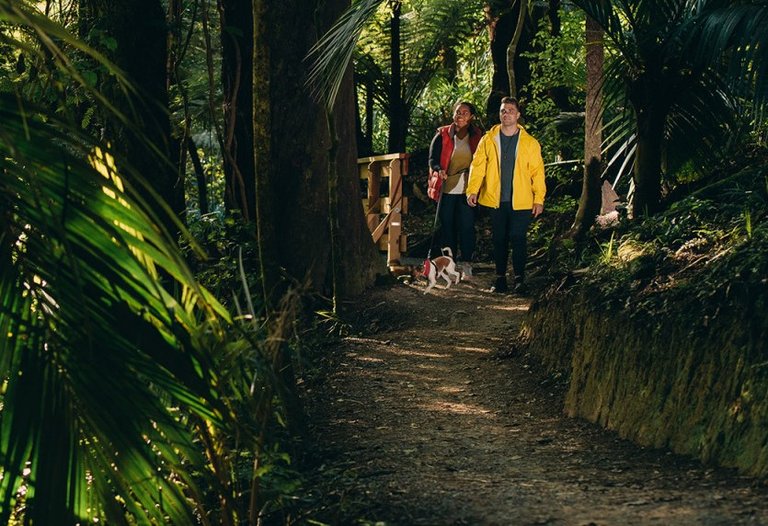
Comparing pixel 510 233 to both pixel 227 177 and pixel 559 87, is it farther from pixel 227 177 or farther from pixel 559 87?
pixel 559 87

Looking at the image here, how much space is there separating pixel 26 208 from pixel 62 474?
62 centimetres

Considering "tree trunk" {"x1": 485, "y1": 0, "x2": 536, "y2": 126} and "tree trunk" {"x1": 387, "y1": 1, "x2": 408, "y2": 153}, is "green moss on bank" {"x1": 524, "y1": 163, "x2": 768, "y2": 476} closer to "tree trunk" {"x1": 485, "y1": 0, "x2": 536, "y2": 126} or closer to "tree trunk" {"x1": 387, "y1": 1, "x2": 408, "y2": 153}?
"tree trunk" {"x1": 485, "y1": 0, "x2": 536, "y2": 126}

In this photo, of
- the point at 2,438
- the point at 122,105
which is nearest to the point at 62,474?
the point at 2,438

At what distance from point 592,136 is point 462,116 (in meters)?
1.42

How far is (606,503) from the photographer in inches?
177

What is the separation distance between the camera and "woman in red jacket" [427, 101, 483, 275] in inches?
449

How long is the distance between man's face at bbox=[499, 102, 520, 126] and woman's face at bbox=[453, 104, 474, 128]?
995 millimetres

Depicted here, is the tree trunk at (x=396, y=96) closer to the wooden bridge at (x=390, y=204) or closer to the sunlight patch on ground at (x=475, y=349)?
the wooden bridge at (x=390, y=204)

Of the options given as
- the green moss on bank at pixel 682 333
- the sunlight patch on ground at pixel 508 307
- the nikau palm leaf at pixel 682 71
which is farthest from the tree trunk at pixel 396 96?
the green moss on bank at pixel 682 333

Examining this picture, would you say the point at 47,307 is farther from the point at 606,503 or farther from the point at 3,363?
the point at 606,503

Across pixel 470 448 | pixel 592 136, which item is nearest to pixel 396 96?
pixel 592 136

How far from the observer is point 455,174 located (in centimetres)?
1158

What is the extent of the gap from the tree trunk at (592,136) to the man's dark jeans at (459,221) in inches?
44.8

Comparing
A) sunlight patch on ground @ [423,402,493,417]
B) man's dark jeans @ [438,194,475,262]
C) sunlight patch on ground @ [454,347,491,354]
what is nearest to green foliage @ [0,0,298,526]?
sunlight patch on ground @ [423,402,493,417]
